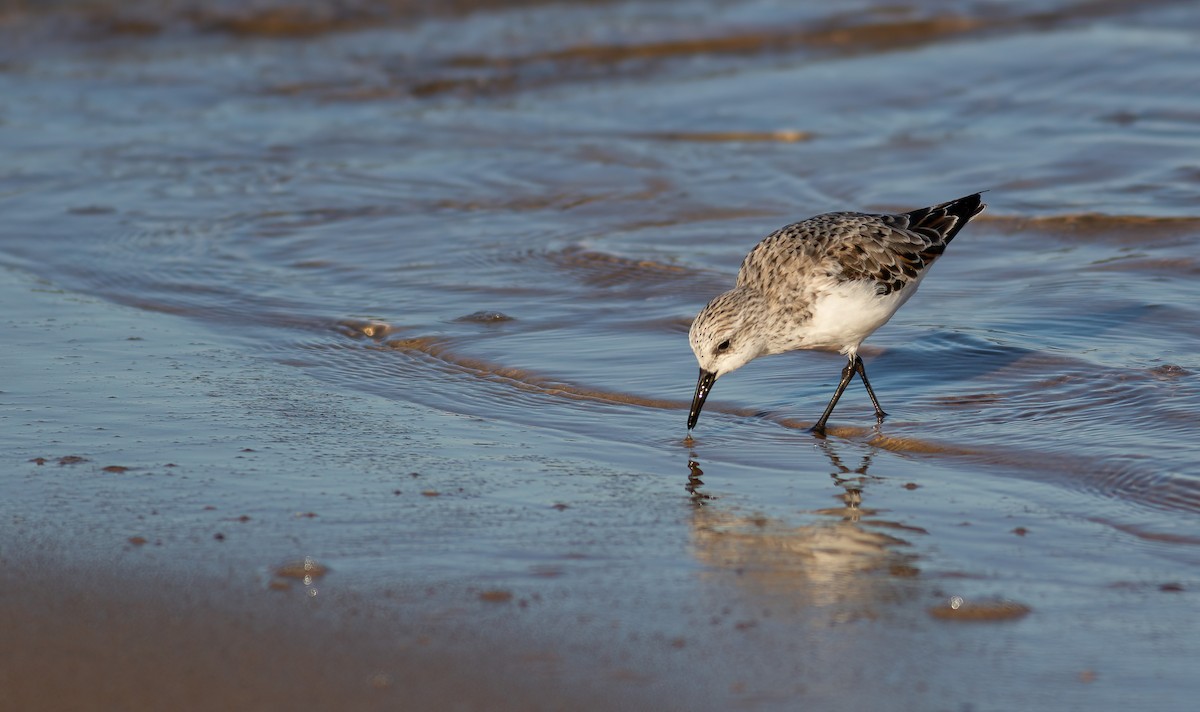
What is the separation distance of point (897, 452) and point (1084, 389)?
101 cm

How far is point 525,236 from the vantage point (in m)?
Answer: 8.69

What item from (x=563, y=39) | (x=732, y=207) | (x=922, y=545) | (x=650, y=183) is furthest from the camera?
(x=563, y=39)

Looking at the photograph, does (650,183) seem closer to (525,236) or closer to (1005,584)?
(525,236)

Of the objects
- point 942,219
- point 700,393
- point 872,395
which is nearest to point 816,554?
point 700,393

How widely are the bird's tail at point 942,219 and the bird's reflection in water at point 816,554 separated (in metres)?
1.79

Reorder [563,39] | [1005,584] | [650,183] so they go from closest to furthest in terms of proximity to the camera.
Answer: [1005,584] → [650,183] → [563,39]

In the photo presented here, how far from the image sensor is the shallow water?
13.0ft

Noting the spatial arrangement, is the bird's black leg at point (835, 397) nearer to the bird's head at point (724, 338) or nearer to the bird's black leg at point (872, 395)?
the bird's black leg at point (872, 395)

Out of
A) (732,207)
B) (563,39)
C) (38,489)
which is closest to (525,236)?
(732,207)

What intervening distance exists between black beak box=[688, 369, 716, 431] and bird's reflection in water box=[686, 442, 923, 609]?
0.56 m

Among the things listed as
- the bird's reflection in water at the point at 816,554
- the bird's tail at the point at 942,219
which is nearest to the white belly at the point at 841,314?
the bird's tail at the point at 942,219

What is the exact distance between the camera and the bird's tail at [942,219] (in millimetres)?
6340

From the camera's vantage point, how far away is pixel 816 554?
426 cm

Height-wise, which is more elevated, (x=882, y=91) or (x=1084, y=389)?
(x=882, y=91)
